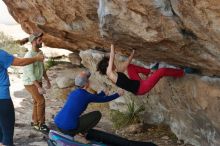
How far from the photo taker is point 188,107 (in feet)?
24.8

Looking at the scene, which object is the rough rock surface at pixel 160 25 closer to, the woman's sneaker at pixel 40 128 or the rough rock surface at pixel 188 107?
the rough rock surface at pixel 188 107

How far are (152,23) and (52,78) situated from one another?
25.3ft

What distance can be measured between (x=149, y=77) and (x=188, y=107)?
3.38ft

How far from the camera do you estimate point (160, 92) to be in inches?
332

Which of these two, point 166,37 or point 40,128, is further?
point 40,128

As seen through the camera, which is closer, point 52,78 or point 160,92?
point 160,92

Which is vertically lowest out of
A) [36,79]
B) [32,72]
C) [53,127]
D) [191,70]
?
[53,127]

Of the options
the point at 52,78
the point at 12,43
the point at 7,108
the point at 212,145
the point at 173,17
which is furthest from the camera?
the point at 12,43

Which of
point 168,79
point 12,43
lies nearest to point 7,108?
point 168,79

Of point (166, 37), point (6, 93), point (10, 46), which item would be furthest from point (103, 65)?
point (10, 46)

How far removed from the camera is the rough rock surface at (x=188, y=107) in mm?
6965

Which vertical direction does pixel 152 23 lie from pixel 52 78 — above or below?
above

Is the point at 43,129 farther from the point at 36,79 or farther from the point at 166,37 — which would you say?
the point at 166,37

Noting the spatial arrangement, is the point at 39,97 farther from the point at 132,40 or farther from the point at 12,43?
the point at 12,43
